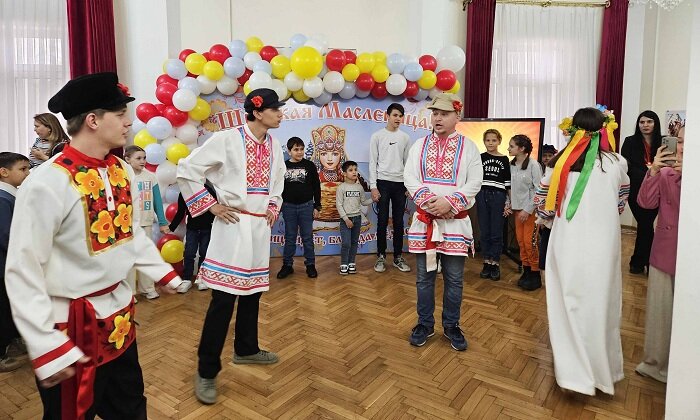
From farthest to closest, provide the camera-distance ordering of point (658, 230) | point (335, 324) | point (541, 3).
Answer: point (541, 3)
point (335, 324)
point (658, 230)

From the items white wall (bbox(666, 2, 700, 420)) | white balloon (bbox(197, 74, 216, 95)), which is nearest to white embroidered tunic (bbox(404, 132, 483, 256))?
white wall (bbox(666, 2, 700, 420))

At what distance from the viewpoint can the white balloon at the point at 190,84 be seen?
4.85 m

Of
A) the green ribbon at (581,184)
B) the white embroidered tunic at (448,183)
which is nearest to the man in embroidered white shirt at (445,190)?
the white embroidered tunic at (448,183)

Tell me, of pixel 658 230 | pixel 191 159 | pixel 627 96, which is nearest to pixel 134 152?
pixel 191 159

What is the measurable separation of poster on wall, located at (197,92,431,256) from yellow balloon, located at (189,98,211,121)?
796mm

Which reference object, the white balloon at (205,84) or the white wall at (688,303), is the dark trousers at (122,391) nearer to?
the white wall at (688,303)

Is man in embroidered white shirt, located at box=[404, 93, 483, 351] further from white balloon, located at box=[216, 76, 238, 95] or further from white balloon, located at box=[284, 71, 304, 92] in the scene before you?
white balloon, located at box=[216, 76, 238, 95]

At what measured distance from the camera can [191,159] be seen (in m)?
2.50

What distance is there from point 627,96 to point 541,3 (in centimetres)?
193

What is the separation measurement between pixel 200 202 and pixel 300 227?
8.05 feet

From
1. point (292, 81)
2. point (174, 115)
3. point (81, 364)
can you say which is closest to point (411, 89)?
point (292, 81)

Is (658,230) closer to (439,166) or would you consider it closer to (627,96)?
(439,166)

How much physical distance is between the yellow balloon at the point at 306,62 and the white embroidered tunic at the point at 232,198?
2.50 metres

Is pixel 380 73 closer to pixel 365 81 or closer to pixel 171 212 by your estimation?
pixel 365 81
